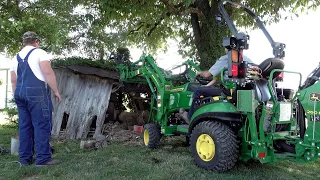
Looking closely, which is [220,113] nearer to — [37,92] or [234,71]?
[234,71]

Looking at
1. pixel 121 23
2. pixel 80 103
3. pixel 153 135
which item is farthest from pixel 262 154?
pixel 121 23

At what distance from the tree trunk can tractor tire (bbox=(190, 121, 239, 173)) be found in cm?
447

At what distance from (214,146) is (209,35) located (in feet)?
16.9

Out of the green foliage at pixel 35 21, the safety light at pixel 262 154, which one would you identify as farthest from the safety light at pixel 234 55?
the green foliage at pixel 35 21

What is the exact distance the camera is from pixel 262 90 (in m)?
4.82

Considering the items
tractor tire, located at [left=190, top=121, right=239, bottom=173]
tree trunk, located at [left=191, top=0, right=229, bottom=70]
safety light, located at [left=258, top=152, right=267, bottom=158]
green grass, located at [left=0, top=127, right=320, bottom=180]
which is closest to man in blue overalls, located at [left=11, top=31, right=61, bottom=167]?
green grass, located at [left=0, top=127, right=320, bottom=180]

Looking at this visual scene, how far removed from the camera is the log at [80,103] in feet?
26.8

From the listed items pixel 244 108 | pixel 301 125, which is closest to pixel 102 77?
pixel 244 108

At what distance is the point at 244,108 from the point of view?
4543 millimetres

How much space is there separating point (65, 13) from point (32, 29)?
173 cm

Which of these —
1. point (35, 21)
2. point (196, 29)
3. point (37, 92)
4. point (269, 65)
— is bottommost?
point (37, 92)

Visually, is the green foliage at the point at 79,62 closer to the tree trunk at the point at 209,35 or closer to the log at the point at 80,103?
the log at the point at 80,103

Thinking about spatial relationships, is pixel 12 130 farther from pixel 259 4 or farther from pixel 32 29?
pixel 259 4

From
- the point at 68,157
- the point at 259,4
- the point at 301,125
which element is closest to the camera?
the point at 301,125
